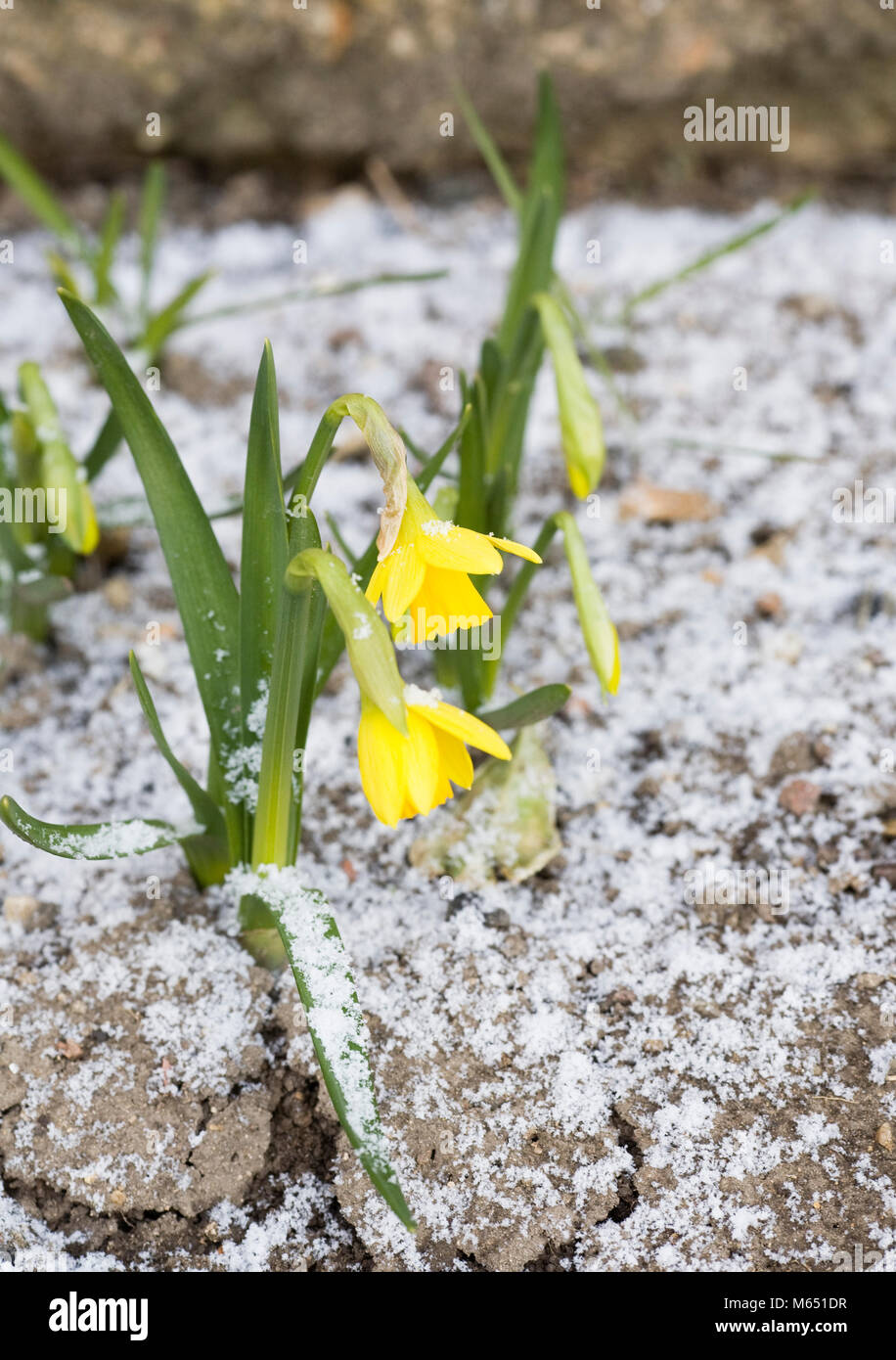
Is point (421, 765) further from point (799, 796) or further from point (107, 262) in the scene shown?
point (107, 262)

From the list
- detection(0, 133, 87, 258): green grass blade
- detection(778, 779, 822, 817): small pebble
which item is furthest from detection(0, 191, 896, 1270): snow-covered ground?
detection(0, 133, 87, 258): green grass blade

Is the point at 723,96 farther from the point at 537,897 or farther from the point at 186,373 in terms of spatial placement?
the point at 537,897

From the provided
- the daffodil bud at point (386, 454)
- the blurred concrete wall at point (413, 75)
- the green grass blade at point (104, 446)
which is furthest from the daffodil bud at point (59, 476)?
the blurred concrete wall at point (413, 75)

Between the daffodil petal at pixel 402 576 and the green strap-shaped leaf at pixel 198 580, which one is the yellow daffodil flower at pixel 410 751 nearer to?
the daffodil petal at pixel 402 576

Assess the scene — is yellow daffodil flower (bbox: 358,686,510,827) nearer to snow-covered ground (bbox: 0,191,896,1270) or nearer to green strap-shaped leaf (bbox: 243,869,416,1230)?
green strap-shaped leaf (bbox: 243,869,416,1230)

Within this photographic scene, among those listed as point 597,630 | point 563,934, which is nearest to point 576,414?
point 597,630
